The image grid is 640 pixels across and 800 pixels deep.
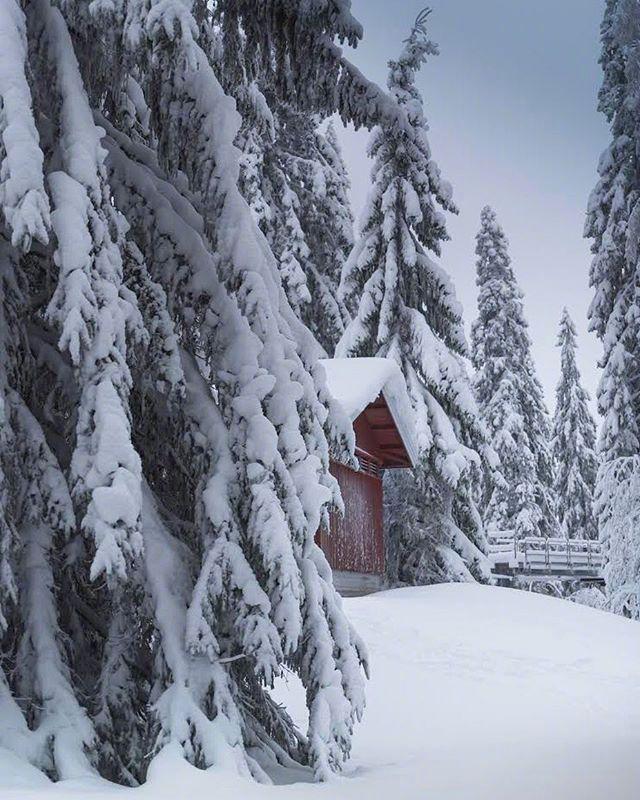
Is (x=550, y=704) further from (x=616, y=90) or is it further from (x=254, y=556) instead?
(x=616, y=90)

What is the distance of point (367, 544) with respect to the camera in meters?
20.9

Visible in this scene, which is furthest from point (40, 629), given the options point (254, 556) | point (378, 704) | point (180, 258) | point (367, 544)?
point (367, 544)

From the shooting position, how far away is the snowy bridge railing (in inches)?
1398

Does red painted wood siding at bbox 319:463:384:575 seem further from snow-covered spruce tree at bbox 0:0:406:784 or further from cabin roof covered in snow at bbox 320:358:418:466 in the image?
snow-covered spruce tree at bbox 0:0:406:784

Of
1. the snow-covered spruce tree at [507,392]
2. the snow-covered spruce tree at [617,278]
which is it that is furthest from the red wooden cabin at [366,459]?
the snow-covered spruce tree at [507,392]

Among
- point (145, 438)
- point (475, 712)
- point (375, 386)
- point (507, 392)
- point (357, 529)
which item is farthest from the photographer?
point (507, 392)

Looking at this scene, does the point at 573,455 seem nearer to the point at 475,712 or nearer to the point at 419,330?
the point at 419,330

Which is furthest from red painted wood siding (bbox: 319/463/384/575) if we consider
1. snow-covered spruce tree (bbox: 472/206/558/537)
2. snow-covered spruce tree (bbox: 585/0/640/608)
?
snow-covered spruce tree (bbox: 472/206/558/537)

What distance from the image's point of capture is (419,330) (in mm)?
22062

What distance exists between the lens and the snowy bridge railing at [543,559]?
35500mm

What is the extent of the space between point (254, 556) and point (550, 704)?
7.04m

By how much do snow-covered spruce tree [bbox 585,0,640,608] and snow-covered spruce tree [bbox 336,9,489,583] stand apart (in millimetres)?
3211

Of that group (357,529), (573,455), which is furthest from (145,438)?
(573,455)

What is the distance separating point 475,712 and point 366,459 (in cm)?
1026
